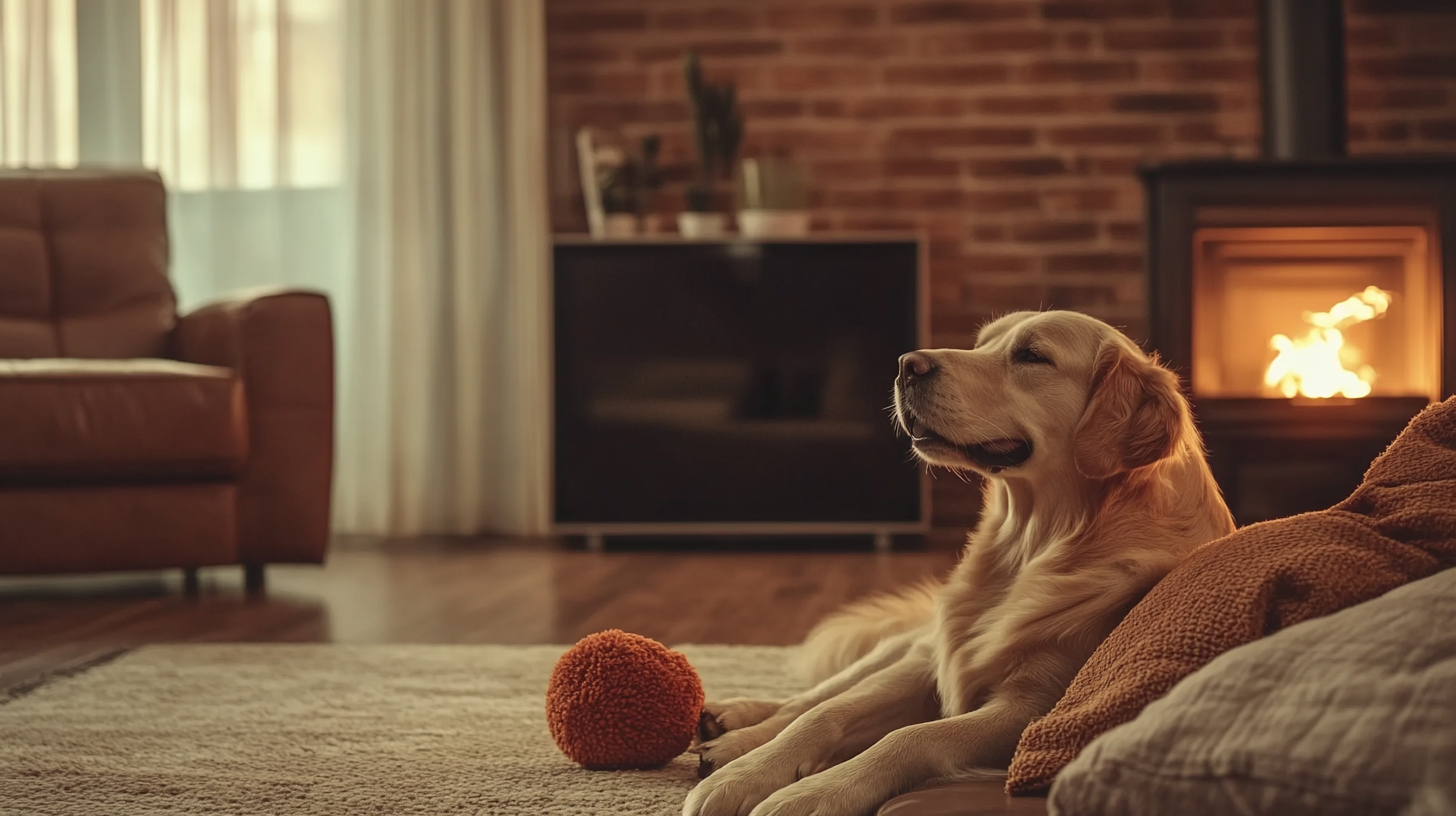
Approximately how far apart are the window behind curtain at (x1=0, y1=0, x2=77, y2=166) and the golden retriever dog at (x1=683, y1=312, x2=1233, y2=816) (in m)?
3.72

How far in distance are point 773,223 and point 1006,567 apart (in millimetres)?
2590

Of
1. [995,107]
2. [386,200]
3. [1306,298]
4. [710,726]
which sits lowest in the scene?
[710,726]

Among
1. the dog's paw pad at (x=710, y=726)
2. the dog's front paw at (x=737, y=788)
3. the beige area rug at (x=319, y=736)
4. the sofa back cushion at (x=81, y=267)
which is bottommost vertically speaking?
the beige area rug at (x=319, y=736)

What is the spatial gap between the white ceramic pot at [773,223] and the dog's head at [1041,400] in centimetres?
244

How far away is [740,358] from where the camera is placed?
12.6 ft

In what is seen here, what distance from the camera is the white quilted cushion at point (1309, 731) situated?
2.34 ft

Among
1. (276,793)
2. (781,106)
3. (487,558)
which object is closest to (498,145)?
(781,106)

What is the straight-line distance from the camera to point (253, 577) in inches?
119

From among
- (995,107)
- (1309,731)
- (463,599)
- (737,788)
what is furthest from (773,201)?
(1309,731)

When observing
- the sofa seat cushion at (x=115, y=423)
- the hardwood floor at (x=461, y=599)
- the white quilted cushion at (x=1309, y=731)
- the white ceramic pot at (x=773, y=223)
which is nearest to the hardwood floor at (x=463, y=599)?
the hardwood floor at (x=461, y=599)

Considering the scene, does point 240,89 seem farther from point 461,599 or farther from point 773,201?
point 461,599

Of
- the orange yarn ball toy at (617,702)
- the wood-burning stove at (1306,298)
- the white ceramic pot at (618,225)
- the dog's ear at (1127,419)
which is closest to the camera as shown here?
the dog's ear at (1127,419)

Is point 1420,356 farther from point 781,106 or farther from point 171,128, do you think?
point 171,128

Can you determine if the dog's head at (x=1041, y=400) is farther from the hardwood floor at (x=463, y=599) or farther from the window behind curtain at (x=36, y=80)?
the window behind curtain at (x=36, y=80)
